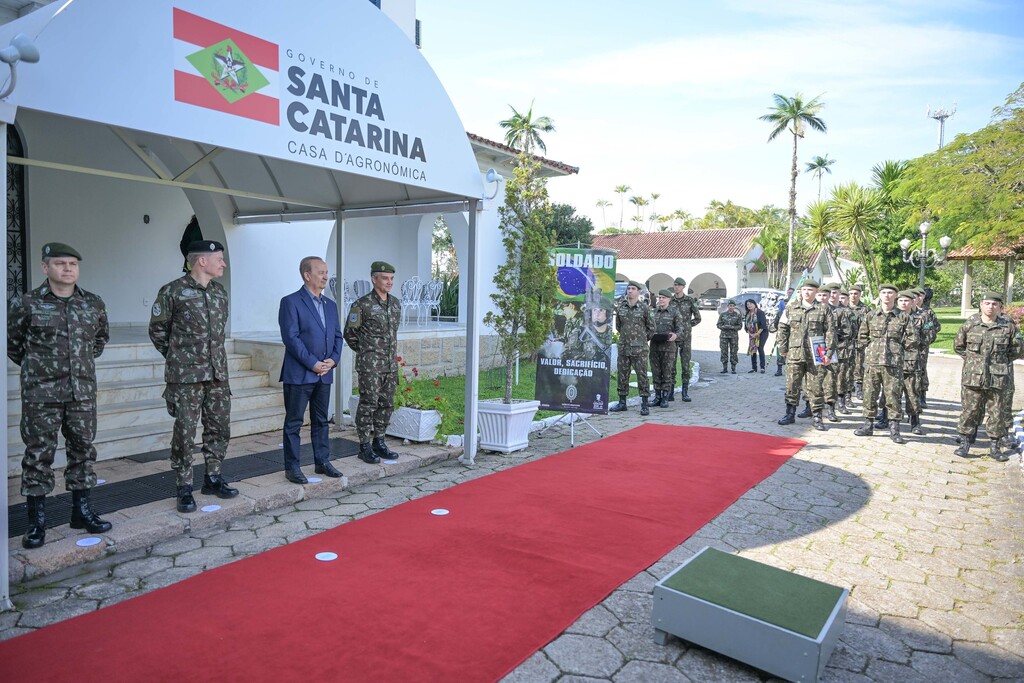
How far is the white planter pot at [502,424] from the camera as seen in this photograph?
706 centimetres

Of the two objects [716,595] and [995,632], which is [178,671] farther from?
[995,632]

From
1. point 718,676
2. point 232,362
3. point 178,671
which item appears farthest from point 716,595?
point 232,362

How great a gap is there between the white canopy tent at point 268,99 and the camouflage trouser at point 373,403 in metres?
0.85

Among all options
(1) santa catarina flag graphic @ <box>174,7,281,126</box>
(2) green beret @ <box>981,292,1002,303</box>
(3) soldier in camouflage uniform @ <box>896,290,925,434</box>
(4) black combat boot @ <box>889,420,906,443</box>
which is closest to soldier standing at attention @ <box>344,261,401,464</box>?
(1) santa catarina flag graphic @ <box>174,7,281,126</box>

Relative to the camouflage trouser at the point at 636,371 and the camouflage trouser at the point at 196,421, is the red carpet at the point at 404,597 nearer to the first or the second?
the camouflage trouser at the point at 196,421

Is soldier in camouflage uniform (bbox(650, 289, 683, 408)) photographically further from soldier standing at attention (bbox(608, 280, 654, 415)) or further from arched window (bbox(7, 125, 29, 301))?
arched window (bbox(7, 125, 29, 301))

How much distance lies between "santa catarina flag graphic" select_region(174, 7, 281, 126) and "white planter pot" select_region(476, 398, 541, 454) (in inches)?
147

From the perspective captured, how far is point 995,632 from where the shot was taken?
3469 millimetres

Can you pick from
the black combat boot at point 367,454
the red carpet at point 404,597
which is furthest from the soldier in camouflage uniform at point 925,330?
the black combat boot at point 367,454

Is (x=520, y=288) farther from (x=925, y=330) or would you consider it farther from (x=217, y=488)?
(x=925, y=330)

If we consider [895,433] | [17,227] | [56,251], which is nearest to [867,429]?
[895,433]

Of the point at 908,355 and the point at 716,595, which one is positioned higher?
the point at 908,355

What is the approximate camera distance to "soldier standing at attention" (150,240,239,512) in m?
4.62

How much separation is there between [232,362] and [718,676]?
21.7 feet
